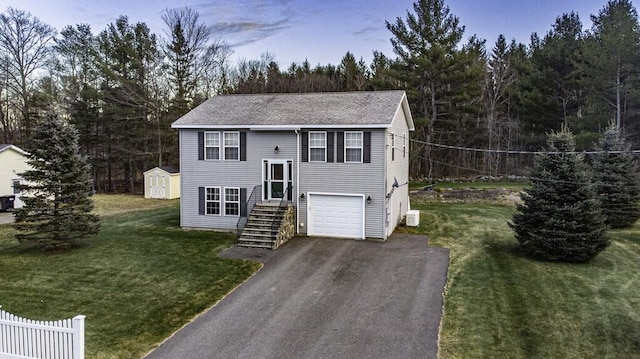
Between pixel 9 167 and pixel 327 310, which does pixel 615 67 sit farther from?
pixel 9 167

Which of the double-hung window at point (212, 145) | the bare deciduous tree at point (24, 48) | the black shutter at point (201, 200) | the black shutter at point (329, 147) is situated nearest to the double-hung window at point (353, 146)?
the black shutter at point (329, 147)

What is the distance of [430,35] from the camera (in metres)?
32.2

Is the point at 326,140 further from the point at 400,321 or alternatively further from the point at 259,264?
the point at 400,321

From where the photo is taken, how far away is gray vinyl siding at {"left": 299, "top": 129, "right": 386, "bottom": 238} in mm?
16469

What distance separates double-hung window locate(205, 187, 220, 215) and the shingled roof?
8.83 ft

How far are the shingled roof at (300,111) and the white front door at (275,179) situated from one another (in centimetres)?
157

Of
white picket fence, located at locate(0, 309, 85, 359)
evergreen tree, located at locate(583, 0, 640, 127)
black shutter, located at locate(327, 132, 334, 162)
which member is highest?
evergreen tree, located at locate(583, 0, 640, 127)

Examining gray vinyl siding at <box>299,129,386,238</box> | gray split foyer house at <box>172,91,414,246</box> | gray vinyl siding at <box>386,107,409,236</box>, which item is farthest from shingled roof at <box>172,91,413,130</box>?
gray vinyl siding at <box>299,129,386,238</box>

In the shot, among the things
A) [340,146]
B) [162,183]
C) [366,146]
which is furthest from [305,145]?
[162,183]

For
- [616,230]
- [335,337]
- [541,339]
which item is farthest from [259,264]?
[616,230]

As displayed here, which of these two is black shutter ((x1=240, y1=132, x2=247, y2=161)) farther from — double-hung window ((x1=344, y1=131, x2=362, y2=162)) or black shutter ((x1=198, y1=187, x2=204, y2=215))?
double-hung window ((x1=344, y1=131, x2=362, y2=162))

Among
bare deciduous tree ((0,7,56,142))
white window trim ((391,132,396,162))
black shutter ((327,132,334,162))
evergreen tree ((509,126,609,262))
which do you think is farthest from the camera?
bare deciduous tree ((0,7,56,142))

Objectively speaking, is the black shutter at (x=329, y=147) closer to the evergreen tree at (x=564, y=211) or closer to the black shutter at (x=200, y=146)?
the black shutter at (x=200, y=146)

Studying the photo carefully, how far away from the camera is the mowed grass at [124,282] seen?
916 centimetres
